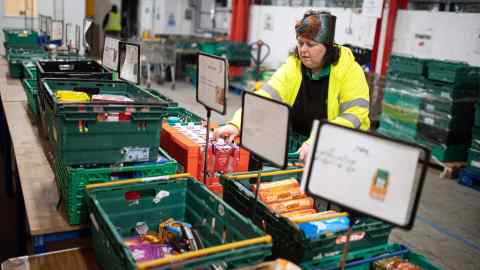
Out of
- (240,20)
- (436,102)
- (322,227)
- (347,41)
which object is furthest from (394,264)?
(240,20)

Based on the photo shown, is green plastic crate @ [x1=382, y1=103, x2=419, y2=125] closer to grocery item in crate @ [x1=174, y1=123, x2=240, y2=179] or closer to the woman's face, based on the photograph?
the woman's face

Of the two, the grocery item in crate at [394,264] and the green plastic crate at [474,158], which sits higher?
the grocery item in crate at [394,264]

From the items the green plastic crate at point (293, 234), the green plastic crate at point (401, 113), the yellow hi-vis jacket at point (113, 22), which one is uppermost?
the yellow hi-vis jacket at point (113, 22)

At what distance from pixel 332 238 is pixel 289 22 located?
915 centimetres

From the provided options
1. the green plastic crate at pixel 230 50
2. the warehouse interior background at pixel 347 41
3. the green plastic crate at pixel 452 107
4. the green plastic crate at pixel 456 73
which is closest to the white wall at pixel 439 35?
the warehouse interior background at pixel 347 41

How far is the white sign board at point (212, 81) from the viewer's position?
209 cm

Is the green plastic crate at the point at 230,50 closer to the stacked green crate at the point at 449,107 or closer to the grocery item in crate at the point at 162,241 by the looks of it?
the stacked green crate at the point at 449,107

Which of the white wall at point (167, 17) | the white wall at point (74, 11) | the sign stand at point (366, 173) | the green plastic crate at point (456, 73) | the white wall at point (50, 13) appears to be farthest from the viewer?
the white wall at point (167, 17)

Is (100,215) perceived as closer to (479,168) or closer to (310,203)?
(310,203)

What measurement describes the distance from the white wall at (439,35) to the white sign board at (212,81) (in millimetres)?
5315

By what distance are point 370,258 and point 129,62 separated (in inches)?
86.8

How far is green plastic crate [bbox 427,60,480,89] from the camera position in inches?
231

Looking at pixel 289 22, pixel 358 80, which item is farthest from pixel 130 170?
pixel 289 22

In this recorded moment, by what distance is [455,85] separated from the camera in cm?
589
